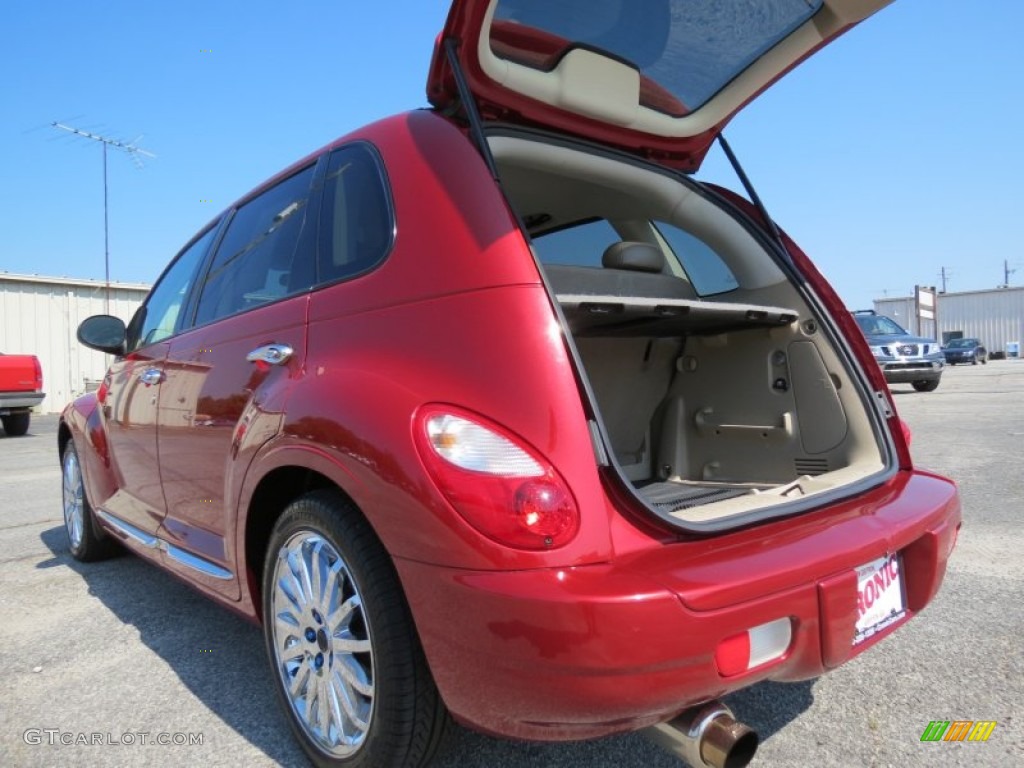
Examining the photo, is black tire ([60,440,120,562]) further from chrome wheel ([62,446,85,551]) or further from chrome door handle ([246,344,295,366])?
chrome door handle ([246,344,295,366])

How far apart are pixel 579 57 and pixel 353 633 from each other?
1.77m

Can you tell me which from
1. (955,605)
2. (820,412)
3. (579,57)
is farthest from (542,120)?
(955,605)

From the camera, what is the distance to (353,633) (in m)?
1.77

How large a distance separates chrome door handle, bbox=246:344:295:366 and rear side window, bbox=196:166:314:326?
0.20 m

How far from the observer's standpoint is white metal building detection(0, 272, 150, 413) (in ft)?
65.8

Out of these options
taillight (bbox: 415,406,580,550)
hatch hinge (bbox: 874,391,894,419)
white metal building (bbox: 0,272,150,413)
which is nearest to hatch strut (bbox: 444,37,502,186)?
taillight (bbox: 415,406,580,550)

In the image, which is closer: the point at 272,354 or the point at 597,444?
the point at 597,444

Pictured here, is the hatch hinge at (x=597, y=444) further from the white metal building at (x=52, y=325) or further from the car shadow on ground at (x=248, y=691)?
the white metal building at (x=52, y=325)

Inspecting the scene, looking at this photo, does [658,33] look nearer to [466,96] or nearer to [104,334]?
[466,96]

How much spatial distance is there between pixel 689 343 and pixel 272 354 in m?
1.74

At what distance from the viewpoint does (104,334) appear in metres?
3.59

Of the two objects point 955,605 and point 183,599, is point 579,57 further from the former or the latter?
point 183,599

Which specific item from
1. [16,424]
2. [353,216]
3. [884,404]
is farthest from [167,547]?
[16,424]

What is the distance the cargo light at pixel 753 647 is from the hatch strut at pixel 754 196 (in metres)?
1.52
